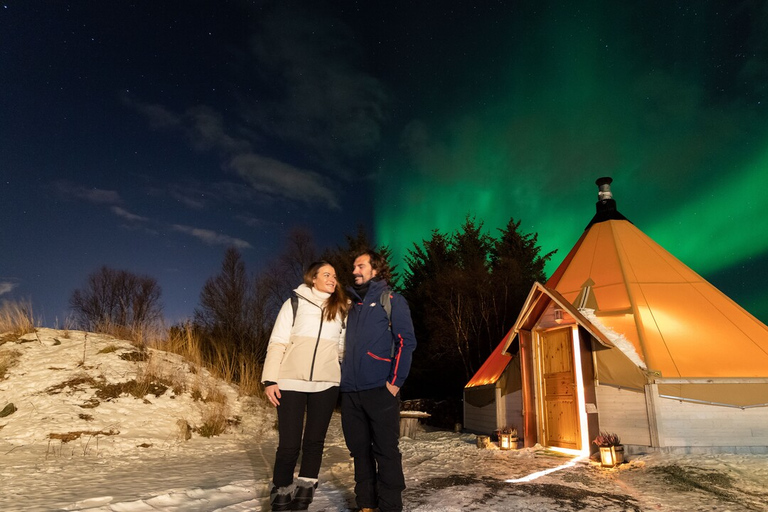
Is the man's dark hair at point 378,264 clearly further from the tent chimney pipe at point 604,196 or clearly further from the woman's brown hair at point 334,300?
the tent chimney pipe at point 604,196

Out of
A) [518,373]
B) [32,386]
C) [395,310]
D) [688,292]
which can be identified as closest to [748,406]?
[688,292]

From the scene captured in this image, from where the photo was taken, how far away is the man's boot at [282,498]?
2.81 meters

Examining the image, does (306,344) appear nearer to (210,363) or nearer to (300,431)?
(300,431)

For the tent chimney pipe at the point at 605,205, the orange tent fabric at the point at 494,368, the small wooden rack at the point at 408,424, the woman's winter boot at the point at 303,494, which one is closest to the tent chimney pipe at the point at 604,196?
the tent chimney pipe at the point at 605,205

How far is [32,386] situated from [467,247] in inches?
677

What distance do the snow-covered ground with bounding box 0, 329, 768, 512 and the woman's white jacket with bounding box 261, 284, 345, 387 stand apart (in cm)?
118

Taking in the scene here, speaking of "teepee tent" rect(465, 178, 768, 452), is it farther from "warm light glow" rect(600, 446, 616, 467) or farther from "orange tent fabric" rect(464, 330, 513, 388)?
"warm light glow" rect(600, 446, 616, 467)

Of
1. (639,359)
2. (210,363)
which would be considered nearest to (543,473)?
(639,359)

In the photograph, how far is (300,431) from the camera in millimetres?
2854

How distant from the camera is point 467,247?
21.4 m

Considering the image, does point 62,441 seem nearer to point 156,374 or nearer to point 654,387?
point 156,374

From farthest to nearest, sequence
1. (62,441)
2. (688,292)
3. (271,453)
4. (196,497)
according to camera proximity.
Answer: (688,292)
(271,453)
(62,441)
(196,497)

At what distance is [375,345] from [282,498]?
1091 millimetres

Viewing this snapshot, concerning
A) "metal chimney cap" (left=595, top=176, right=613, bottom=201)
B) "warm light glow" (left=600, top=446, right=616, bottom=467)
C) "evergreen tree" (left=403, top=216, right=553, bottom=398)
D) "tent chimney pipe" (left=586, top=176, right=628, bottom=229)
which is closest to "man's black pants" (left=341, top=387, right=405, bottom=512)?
"warm light glow" (left=600, top=446, right=616, bottom=467)
